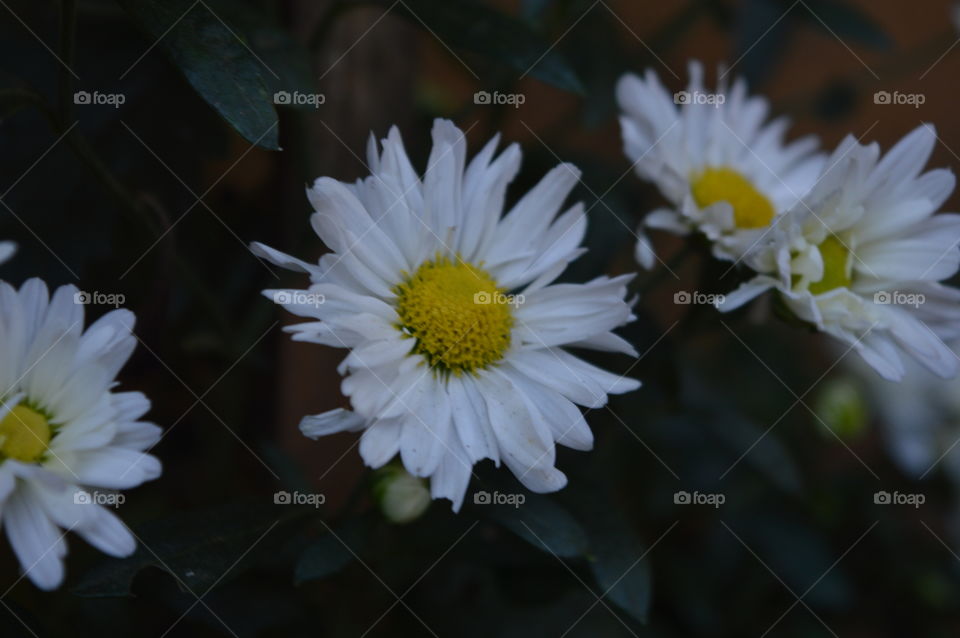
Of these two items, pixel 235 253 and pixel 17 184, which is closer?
pixel 17 184

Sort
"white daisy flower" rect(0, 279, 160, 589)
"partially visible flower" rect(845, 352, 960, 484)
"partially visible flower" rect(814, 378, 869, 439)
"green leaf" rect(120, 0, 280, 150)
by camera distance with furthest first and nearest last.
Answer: "partially visible flower" rect(845, 352, 960, 484)
"partially visible flower" rect(814, 378, 869, 439)
"green leaf" rect(120, 0, 280, 150)
"white daisy flower" rect(0, 279, 160, 589)

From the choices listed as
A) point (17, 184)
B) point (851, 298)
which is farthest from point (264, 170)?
point (851, 298)

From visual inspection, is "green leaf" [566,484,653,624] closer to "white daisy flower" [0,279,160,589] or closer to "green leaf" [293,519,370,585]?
"green leaf" [293,519,370,585]

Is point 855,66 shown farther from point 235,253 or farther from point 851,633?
point 235,253

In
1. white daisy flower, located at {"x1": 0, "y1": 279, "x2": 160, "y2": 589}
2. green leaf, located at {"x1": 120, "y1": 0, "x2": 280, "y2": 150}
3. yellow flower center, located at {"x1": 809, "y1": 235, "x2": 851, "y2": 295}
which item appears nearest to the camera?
white daisy flower, located at {"x1": 0, "y1": 279, "x2": 160, "y2": 589}

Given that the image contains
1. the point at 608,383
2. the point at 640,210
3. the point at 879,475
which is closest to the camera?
the point at 608,383

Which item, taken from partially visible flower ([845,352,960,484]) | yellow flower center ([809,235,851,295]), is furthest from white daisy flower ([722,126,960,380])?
partially visible flower ([845,352,960,484])

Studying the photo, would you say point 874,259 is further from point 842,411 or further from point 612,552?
point 842,411
